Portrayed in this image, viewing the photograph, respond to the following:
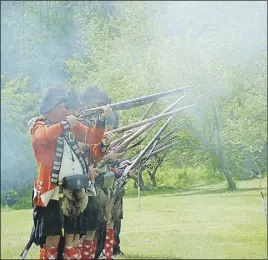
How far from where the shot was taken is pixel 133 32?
21.4 meters

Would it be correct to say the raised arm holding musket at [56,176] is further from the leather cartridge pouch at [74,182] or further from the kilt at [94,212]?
the kilt at [94,212]

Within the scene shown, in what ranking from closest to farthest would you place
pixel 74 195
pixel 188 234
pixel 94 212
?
pixel 74 195 → pixel 94 212 → pixel 188 234

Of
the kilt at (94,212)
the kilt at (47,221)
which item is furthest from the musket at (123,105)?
the kilt at (94,212)

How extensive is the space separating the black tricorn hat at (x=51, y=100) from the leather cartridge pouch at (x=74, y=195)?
557 millimetres

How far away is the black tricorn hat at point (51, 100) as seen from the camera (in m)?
4.70

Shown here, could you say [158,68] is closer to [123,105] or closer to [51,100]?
[123,105]

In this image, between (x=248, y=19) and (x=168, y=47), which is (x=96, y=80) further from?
(x=248, y=19)

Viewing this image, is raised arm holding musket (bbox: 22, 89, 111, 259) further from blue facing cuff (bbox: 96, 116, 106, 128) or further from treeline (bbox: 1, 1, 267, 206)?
treeline (bbox: 1, 1, 267, 206)

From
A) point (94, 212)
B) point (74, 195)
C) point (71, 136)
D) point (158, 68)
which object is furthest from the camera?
point (158, 68)

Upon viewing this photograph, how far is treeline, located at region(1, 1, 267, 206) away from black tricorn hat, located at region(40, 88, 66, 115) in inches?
345

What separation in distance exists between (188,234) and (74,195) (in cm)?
468

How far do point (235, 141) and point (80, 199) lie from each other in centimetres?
1672

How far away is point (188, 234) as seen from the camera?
905 centimetres

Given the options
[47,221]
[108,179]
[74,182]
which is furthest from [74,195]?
[108,179]
